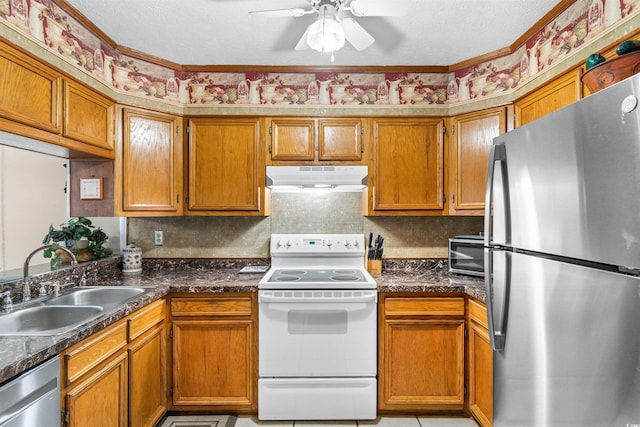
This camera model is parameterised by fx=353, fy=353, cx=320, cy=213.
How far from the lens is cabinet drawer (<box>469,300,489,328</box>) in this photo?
202 centimetres

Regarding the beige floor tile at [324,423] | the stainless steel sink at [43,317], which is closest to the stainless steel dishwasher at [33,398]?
the stainless steel sink at [43,317]

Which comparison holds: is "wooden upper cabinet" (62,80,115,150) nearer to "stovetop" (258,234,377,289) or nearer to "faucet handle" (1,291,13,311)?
"faucet handle" (1,291,13,311)

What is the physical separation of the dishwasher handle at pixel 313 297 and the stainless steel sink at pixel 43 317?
904 mm

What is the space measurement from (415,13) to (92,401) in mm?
2455

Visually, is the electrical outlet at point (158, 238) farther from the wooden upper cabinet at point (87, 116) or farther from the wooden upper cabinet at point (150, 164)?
the wooden upper cabinet at point (87, 116)

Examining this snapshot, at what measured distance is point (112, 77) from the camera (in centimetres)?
231

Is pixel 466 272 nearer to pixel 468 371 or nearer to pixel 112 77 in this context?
pixel 468 371

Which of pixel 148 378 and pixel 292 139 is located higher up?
pixel 292 139

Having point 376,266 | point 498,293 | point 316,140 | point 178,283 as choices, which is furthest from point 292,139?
point 498,293

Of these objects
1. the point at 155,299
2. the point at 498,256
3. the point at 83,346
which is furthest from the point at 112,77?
the point at 498,256

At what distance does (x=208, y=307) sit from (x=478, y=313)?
166 centimetres

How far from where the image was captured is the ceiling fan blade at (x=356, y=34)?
1.74 m

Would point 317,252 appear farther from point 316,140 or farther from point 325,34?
point 325,34

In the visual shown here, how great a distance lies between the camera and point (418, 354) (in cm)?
227
